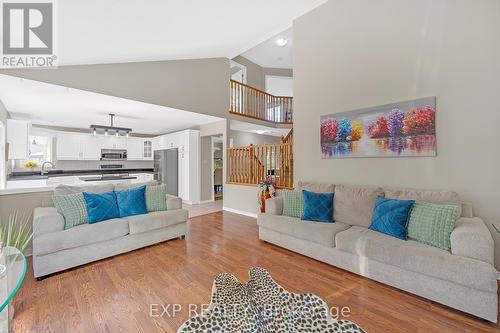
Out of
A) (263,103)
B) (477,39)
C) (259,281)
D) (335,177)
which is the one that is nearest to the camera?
(259,281)

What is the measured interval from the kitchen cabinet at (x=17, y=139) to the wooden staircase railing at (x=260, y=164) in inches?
153

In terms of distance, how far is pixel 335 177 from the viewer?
134 inches

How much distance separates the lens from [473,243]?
1714mm

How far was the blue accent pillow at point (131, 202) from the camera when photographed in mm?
2991

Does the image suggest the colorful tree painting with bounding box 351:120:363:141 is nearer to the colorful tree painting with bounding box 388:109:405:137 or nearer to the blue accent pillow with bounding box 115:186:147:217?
the colorful tree painting with bounding box 388:109:405:137

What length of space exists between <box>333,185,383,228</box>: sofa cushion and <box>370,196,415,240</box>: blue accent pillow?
7.2 inches

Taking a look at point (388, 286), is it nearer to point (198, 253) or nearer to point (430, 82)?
point (198, 253)

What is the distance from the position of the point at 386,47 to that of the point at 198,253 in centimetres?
374

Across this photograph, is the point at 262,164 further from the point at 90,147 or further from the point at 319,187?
the point at 90,147

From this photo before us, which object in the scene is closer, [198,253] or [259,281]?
[259,281]

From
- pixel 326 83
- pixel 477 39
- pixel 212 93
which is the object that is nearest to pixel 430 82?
pixel 477 39

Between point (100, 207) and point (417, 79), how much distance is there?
169 inches

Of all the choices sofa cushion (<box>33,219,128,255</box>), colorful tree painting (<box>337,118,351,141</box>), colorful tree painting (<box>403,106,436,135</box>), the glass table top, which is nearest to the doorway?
sofa cushion (<box>33,219,128,255</box>)

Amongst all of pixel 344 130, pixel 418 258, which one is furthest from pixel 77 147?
pixel 418 258
